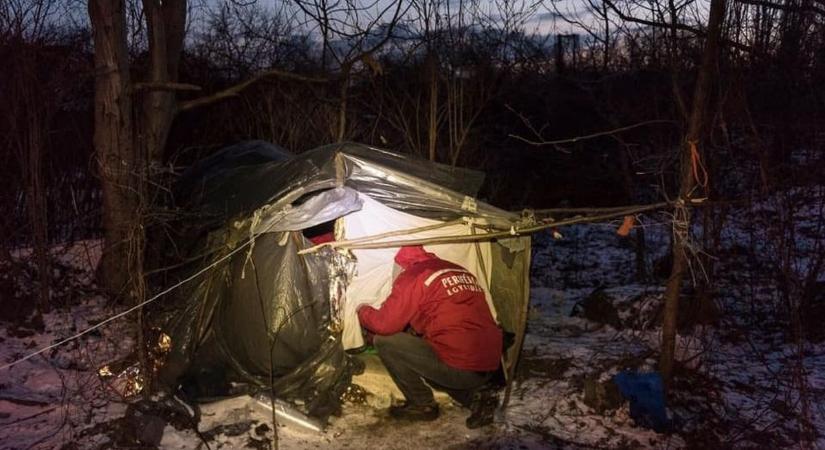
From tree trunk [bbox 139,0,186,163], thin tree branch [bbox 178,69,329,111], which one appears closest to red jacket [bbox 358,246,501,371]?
thin tree branch [bbox 178,69,329,111]

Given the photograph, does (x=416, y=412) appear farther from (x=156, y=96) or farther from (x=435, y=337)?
(x=156, y=96)

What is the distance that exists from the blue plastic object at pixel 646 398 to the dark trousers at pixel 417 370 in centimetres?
111

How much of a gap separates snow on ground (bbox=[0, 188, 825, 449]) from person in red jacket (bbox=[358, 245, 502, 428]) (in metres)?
0.25

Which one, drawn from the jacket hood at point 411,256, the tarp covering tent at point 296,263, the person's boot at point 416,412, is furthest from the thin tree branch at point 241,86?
the person's boot at point 416,412

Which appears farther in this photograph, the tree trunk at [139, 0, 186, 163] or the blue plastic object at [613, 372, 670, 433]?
the tree trunk at [139, 0, 186, 163]

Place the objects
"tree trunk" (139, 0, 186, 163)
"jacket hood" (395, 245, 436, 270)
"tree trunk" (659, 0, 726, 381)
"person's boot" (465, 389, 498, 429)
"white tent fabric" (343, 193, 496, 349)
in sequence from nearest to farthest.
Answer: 1. "tree trunk" (659, 0, 726, 381)
2. "person's boot" (465, 389, 498, 429)
3. "jacket hood" (395, 245, 436, 270)
4. "white tent fabric" (343, 193, 496, 349)
5. "tree trunk" (139, 0, 186, 163)

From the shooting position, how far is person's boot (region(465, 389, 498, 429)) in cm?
487

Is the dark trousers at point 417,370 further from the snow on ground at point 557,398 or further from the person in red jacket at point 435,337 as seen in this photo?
the snow on ground at point 557,398

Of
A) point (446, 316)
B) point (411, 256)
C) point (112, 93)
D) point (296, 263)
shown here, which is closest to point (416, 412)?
point (446, 316)

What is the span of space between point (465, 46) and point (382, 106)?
72.1 inches

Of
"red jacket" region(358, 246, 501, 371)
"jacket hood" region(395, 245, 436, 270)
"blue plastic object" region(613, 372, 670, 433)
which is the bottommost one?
"blue plastic object" region(613, 372, 670, 433)

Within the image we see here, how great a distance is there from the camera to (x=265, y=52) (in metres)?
13.9

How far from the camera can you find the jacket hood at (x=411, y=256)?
5176 mm

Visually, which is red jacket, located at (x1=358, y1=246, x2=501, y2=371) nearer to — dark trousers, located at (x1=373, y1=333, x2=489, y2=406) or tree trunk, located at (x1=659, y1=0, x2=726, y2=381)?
dark trousers, located at (x1=373, y1=333, x2=489, y2=406)
